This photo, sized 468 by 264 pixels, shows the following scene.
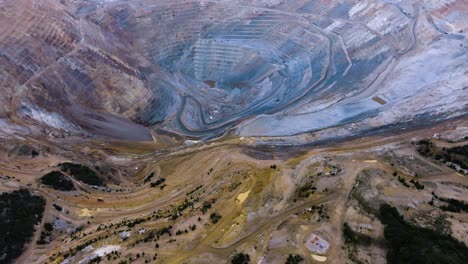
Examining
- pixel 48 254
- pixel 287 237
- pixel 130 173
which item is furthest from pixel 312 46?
pixel 48 254

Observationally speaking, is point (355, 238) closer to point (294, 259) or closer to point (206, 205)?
point (294, 259)

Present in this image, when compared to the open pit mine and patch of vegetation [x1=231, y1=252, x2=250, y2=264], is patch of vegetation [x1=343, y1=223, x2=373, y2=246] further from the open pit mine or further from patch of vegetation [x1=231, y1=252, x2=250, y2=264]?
patch of vegetation [x1=231, y1=252, x2=250, y2=264]

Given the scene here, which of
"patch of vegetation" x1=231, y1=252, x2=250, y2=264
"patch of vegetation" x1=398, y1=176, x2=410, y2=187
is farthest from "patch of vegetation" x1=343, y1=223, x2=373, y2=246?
"patch of vegetation" x1=398, y1=176, x2=410, y2=187

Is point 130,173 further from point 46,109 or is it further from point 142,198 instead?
point 46,109

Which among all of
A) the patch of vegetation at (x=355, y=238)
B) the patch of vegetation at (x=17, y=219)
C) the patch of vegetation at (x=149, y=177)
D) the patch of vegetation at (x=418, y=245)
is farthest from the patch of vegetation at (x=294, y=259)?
the patch of vegetation at (x=149, y=177)

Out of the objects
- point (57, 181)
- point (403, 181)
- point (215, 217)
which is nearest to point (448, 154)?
point (403, 181)
